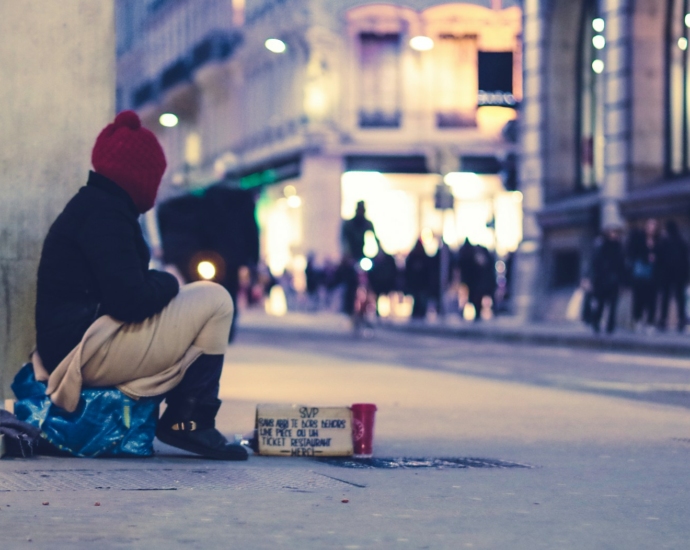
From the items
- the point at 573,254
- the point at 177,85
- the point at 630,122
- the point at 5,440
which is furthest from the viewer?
the point at 177,85

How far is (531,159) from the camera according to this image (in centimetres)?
3378

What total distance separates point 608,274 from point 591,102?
7923mm

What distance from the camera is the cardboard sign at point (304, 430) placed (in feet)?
25.8

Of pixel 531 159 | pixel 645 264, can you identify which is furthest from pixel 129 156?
pixel 531 159

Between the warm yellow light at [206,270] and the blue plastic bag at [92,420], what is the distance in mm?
7534

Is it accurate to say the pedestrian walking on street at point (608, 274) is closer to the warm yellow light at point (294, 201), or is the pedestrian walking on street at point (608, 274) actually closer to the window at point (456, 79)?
the window at point (456, 79)

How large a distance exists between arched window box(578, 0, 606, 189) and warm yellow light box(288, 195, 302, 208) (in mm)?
22492

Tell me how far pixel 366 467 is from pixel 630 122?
2248 cm

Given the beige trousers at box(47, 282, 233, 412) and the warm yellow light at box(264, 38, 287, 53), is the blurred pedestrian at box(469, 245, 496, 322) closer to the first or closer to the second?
the warm yellow light at box(264, 38, 287, 53)

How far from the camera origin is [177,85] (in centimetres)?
7050

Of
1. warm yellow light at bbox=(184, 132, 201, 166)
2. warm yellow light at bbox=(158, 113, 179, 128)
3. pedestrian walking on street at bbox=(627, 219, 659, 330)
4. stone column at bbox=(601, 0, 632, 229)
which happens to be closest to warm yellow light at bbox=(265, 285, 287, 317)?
warm yellow light at bbox=(184, 132, 201, 166)

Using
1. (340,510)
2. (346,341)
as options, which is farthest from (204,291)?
(346,341)

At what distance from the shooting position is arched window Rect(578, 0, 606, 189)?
31234 millimetres

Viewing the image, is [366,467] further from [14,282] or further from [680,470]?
[14,282]
